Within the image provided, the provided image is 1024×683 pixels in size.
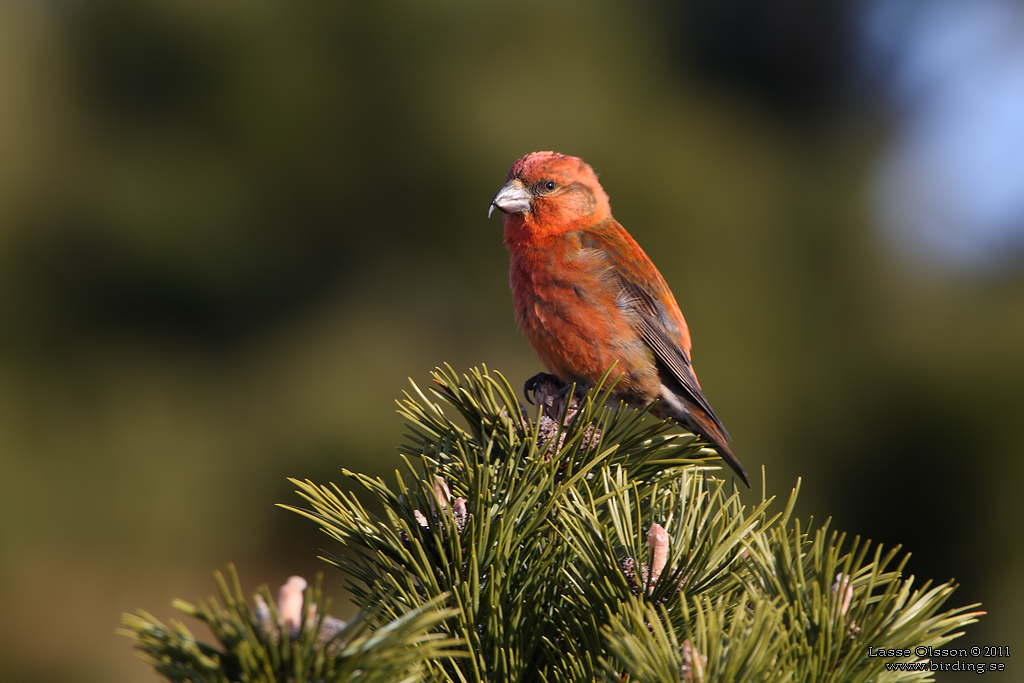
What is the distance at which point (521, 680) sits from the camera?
1138 millimetres

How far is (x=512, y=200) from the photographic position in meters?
3.06

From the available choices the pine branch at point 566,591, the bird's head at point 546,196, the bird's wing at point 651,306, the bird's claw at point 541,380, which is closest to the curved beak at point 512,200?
the bird's head at point 546,196

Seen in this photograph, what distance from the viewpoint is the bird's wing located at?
9.25 feet

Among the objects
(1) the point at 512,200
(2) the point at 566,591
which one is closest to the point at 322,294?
(1) the point at 512,200

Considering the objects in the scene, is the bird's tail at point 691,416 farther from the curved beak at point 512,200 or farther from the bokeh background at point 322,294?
the bokeh background at point 322,294

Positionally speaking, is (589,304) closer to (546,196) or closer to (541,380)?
(541,380)

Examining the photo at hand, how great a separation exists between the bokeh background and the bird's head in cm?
333

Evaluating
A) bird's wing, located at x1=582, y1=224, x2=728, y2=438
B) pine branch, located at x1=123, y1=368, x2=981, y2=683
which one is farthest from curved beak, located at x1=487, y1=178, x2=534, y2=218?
pine branch, located at x1=123, y1=368, x2=981, y2=683

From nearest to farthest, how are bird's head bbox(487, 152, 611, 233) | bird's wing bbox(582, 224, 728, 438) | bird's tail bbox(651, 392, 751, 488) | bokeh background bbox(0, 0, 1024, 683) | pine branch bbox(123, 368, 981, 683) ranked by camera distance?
1. pine branch bbox(123, 368, 981, 683)
2. bird's tail bbox(651, 392, 751, 488)
3. bird's wing bbox(582, 224, 728, 438)
4. bird's head bbox(487, 152, 611, 233)
5. bokeh background bbox(0, 0, 1024, 683)

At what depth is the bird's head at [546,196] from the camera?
3051mm

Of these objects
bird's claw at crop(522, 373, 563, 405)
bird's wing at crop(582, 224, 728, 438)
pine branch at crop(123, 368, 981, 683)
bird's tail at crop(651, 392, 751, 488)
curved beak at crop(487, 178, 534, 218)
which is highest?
curved beak at crop(487, 178, 534, 218)

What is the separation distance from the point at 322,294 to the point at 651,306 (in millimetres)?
5118

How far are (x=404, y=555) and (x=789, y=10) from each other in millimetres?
10014

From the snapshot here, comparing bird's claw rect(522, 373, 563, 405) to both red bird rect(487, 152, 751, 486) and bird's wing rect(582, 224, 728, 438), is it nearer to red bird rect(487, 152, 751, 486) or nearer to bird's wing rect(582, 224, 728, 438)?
red bird rect(487, 152, 751, 486)
